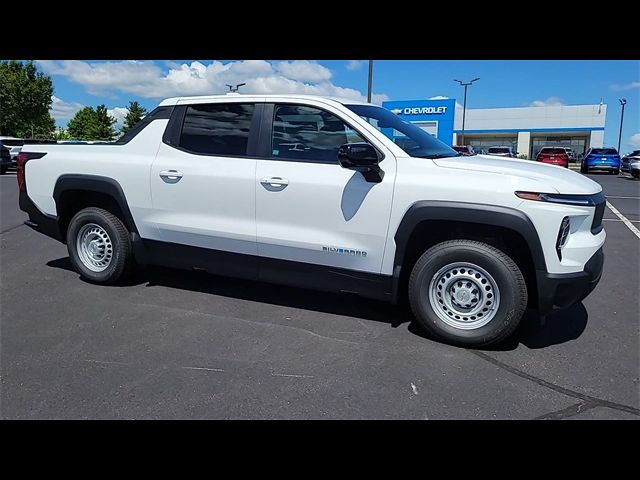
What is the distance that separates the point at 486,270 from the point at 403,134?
141 cm

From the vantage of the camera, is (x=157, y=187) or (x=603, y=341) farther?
(x=157, y=187)

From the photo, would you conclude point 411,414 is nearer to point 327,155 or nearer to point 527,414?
point 527,414

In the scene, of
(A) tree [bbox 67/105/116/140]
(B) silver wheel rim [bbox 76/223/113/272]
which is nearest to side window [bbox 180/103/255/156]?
(B) silver wheel rim [bbox 76/223/113/272]

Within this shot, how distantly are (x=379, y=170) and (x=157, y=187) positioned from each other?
2186mm

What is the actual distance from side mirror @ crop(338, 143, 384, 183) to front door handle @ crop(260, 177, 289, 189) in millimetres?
532

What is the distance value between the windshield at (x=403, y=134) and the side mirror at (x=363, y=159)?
0.34 metres

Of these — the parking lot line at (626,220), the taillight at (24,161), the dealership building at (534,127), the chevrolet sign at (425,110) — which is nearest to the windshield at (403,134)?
the taillight at (24,161)

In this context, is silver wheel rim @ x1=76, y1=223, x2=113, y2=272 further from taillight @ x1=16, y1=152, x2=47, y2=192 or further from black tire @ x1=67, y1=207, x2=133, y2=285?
taillight @ x1=16, y1=152, x2=47, y2=192

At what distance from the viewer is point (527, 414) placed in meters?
2.75

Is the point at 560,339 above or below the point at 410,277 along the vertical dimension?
below

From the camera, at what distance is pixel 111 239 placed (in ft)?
16.1

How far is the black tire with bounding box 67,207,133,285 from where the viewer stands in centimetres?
485

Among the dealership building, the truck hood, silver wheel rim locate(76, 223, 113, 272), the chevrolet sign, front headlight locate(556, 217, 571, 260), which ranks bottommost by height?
silver wheel rim locate(76, 223, 113, 272)
